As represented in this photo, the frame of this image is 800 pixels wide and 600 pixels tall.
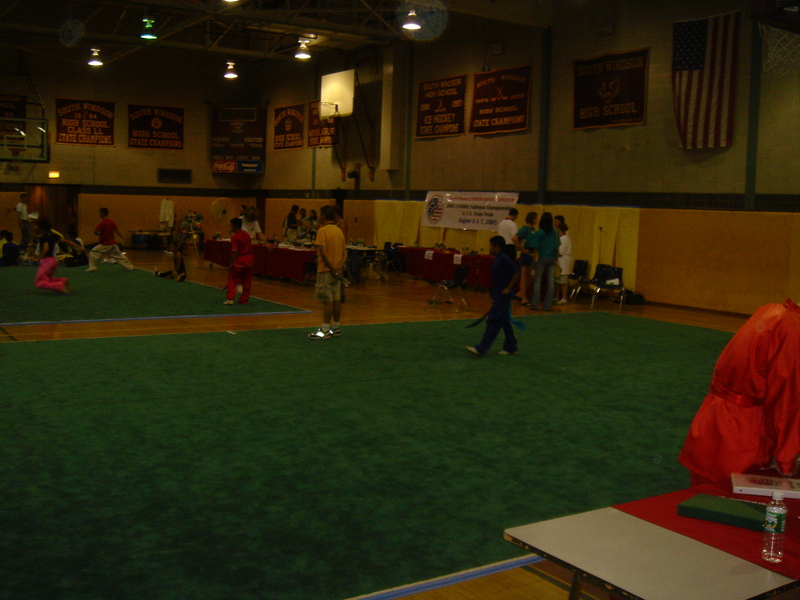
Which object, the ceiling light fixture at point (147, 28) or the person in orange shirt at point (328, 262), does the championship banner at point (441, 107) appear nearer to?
the ceiling light fixture at point (147, 28)

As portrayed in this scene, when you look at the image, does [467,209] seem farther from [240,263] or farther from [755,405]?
[755,405]

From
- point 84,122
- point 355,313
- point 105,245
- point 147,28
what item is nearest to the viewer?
point 355,313

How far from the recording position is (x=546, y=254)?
1327 centimetres

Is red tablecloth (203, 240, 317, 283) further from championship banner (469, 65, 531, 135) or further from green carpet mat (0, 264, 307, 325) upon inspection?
championship banner (469, 65, 531, 135)

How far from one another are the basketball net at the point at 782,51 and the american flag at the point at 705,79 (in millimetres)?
934

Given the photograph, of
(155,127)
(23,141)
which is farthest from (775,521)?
(155,127)

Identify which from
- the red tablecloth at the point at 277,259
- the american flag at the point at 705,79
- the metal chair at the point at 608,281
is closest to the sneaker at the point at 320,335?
the metal chair at the point at 608,281

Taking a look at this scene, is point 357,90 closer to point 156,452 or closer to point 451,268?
point 451,268

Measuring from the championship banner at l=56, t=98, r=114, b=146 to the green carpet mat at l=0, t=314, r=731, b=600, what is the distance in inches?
823

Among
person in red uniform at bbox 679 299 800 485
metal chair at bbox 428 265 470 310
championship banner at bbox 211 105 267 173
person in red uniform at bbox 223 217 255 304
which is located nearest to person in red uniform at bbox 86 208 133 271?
person in red uniform at bbox 223 217 255 304

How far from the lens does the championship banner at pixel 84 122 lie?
27.5m

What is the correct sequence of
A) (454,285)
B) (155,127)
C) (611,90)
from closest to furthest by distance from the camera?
(454,285)
(611,90)
(155,127)

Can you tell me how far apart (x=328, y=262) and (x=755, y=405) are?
22.2 ft

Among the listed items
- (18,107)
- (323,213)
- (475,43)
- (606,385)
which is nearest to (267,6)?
(475,43)
